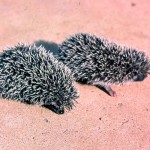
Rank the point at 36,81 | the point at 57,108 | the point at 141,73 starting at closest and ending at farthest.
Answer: the point at 36,81 < the point at 57,108 < the point at 141,73

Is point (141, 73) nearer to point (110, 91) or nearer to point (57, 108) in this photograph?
point (110, 91)

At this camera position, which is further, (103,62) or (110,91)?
(110,91)

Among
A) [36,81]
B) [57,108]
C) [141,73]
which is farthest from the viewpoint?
[141,73]

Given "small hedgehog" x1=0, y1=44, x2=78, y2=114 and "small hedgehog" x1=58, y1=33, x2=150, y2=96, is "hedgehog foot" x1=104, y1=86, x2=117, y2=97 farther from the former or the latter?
"small hedgehog" x1=0, y1=44, x2=78, y2=114

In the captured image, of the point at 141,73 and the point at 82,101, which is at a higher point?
the point at 141,73

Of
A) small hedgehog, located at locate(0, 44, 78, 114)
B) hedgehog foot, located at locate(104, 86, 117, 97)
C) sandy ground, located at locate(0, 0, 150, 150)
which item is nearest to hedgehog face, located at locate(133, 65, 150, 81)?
sandy ground, located at locate(0, 0, 150, 150)

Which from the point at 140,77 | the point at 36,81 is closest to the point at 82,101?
the point at 36,81

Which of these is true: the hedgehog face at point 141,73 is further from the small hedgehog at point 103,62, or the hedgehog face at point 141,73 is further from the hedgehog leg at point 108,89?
the hedgehog leg at point 108,89

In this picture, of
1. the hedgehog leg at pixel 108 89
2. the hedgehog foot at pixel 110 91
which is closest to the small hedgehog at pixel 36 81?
the hedgehog leg at pixel 108 89

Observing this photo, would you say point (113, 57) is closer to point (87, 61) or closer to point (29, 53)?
point (87, 61)
